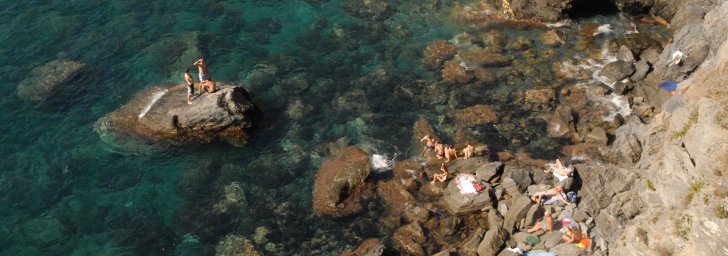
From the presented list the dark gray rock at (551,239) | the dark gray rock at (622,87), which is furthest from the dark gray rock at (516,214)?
the dark gray rock at (622,87)

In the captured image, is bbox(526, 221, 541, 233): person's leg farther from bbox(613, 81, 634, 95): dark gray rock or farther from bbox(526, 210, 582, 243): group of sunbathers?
bbox(613, 81, 634, 95): dark gray rock

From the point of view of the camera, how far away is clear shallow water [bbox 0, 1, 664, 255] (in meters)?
26.4

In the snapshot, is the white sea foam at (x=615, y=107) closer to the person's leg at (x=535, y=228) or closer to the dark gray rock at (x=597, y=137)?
the dark gray rock at (x=597, y=137)

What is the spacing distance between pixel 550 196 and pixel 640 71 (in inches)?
463

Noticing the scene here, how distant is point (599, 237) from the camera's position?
24109 millimetres

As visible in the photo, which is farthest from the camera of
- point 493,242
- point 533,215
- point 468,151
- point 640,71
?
point 640,71

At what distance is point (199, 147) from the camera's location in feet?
98.3

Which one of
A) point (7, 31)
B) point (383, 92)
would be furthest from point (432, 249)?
point (7, 31)

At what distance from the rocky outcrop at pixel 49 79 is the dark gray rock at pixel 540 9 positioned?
2705 cm

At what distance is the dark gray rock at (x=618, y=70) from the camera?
108 feet

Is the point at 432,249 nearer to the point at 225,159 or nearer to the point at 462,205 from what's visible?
the point at 462,205

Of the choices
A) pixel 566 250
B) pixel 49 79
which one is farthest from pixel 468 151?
pixel 49 79

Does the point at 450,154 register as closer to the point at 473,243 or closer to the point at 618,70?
the point at 473,243

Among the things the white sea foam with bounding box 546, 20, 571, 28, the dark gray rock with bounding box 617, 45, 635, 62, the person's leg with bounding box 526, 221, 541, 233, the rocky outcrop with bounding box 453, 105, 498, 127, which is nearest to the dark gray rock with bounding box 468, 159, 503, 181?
the person's leg with bounding box 526, 221, 541, 233
